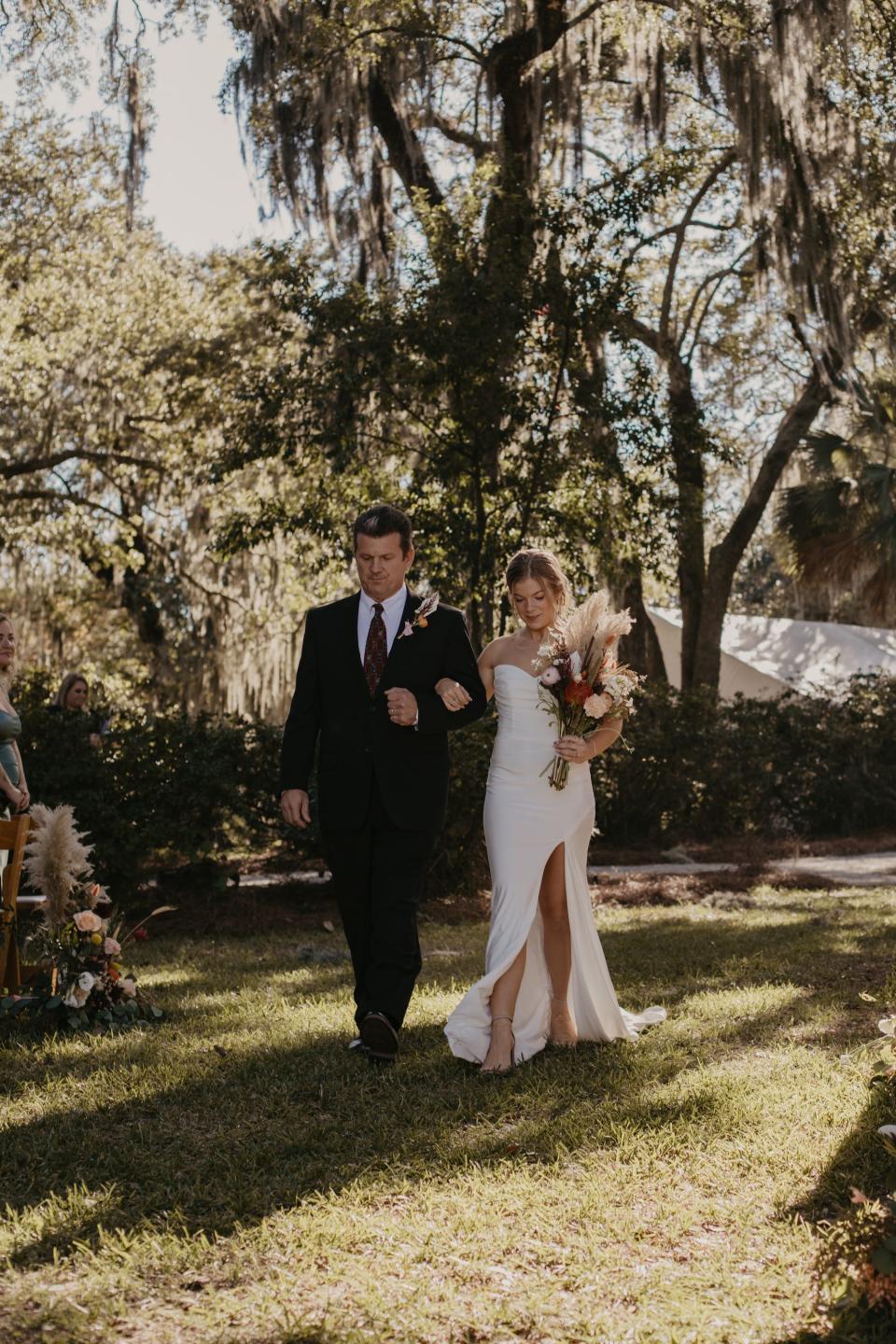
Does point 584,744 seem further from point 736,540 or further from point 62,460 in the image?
point 736,540

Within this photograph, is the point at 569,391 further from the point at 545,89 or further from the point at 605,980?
the point at 605,980

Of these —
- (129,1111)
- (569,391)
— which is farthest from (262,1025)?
(569,391)

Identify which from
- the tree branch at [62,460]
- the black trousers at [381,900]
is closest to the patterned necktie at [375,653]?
the black trousers at [381,900]

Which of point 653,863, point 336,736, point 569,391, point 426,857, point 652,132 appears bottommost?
point 653,863

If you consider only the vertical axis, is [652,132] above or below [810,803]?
above

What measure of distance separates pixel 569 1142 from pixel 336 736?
1.95m

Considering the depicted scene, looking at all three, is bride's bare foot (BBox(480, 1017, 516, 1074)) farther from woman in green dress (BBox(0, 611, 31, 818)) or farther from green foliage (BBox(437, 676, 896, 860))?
green foliage (BBox(437, 676, 896, 860))

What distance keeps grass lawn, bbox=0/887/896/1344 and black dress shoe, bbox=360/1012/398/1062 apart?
77 millimetres

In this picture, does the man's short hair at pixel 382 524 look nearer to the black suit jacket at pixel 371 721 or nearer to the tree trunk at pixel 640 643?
the black suit jacket at pixel 371 721

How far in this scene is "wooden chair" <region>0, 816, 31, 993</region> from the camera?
20.7ft

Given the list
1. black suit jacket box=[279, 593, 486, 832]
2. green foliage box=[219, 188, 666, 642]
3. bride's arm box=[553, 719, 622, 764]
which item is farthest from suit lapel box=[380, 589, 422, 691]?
green foliage box=[219, 188, 666, 642]

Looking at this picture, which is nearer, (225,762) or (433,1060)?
(433,1060)

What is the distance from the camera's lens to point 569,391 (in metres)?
12.1

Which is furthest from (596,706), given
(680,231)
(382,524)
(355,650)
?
(680,231)
